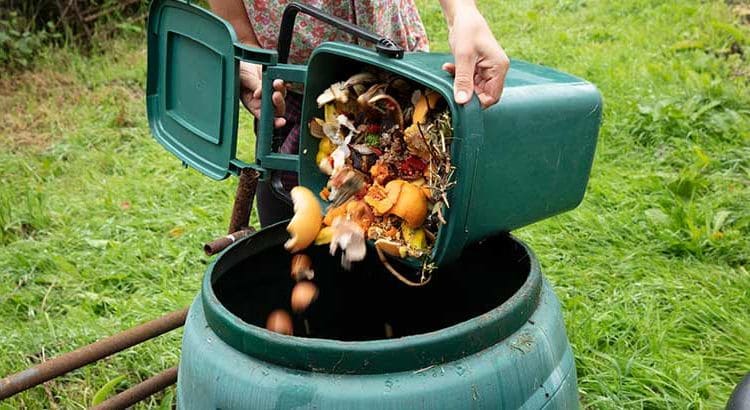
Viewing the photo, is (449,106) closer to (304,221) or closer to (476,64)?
(476,64)

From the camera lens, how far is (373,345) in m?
1.11

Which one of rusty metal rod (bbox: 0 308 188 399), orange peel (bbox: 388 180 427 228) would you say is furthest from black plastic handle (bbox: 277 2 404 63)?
rusty metal rod (bbox: 0 308 188 399)

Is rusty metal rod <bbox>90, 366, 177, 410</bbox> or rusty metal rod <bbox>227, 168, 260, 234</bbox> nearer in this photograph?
rusty metal rod <bbox>227, 168, 260, 234</bbox>

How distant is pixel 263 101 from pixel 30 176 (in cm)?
255

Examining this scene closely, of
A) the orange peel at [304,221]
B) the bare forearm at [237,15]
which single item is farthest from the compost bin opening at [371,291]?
the bare forearm at [237,15]

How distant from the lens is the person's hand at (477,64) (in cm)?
116

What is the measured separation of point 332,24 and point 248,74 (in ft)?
0.96

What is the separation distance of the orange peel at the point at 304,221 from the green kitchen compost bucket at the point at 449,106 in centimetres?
12

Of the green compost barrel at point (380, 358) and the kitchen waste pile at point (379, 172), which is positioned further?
the kitchen waste pile at point (379, 172)

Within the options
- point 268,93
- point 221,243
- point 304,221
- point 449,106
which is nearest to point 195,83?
point 268,93

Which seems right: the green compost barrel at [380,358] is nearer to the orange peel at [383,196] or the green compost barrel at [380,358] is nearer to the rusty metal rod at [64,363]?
the orange peel at [383,196]

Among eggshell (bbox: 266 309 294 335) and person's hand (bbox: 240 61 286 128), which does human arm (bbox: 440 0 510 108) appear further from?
eggshell (bbox: 266 309 294 335)

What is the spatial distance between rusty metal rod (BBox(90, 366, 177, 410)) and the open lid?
1.87 feet

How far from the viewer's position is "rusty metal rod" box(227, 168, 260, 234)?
164 cm
